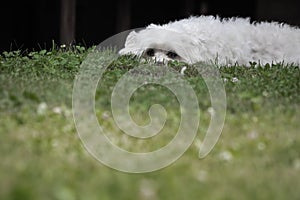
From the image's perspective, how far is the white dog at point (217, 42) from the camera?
23.4ft

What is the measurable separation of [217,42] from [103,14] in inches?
215

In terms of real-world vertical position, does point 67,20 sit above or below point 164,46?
below

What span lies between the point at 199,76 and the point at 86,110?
1.86 meters

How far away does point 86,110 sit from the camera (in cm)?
431

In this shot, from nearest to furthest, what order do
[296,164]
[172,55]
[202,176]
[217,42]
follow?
[202,176], [296,164], [172,55], [217,42]

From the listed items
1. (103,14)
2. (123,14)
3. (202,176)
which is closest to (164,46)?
(202,176)

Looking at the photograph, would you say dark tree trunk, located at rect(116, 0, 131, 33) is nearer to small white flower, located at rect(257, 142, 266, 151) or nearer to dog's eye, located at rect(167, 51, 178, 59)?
dog's eye, located at rect(167, 51, 178, 59)

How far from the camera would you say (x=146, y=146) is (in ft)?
12.1

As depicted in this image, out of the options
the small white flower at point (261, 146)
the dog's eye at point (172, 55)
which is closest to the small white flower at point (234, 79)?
the dog's eye at point (172, 55)

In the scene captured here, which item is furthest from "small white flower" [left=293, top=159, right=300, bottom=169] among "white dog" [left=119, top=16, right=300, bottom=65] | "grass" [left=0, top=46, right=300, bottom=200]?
"white dog" [left=119, top=16, right=300, bottom=65]

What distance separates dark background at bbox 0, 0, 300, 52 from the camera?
11086mm

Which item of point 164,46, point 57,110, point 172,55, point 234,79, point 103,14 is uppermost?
point 57,110

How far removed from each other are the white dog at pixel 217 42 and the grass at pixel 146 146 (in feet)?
4.47

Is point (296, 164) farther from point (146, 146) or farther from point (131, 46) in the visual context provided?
point (131, 46)
